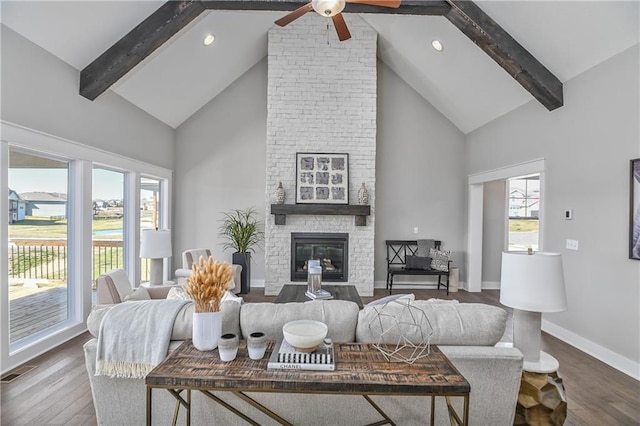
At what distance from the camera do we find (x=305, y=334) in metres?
1.67

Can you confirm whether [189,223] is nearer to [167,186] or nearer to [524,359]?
[167,186]

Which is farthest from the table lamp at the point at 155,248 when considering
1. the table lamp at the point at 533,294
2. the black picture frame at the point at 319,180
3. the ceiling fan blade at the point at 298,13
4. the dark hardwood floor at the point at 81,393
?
the table lamp at the point at 533,294

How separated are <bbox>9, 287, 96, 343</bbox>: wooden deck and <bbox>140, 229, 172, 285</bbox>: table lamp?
105 centimetres

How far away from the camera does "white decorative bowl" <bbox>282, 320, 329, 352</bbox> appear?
5.17ft

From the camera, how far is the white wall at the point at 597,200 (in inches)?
121

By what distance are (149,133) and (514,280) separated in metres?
5.47

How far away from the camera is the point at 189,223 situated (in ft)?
20.9

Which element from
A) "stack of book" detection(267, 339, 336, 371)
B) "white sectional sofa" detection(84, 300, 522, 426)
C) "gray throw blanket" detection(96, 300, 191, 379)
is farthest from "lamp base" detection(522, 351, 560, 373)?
"gray throw blanket" detection(96, 300, 191, 379)

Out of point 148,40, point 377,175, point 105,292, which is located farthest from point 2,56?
point 377,175

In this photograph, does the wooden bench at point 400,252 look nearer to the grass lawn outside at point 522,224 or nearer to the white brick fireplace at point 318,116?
the white brick fireplace at point 318,116

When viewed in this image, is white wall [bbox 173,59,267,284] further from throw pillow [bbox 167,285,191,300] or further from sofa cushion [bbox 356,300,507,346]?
sofa cushion [bbox 356,300,507,346]

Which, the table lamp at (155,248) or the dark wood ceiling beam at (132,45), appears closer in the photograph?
the table lamp at (155,248)

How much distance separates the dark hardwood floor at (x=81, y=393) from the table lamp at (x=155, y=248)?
39.8 inches

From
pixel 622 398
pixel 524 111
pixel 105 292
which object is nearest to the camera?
pixel 622 398
